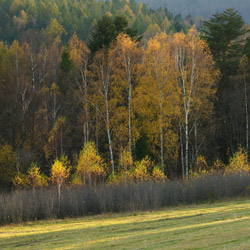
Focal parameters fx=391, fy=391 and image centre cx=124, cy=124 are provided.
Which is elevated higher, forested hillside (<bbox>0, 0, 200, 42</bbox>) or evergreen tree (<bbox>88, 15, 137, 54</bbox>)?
forested hillside (<bbox>0, 0, 200, 42</bbox>)

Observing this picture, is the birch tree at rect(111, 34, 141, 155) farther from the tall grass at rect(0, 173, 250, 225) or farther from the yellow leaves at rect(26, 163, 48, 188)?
the tall grass at rect(0, 173, 250, 225)

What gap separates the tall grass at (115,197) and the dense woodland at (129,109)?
14.4ft

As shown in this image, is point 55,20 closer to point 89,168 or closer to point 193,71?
point 193,71

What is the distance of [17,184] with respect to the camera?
31.5 metres

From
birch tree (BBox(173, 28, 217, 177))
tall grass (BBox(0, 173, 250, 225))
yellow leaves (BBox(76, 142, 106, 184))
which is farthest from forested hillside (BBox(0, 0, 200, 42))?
tall grass (BBox(0, 173, 250, 225))

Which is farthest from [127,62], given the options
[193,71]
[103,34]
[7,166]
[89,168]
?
[7,166]

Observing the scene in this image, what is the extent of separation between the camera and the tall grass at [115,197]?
69.1 ft

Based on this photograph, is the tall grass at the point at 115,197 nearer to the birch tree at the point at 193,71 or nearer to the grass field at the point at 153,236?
the grass field at the point at 153,236

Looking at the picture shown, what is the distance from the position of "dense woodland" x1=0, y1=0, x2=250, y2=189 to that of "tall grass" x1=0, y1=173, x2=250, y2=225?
14.4ft

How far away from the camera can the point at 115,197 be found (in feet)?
74.4

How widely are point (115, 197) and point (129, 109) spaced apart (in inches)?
480

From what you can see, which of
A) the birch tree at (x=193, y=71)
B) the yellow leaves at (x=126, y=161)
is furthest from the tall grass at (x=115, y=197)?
the birch tree at (x=193, y=71)

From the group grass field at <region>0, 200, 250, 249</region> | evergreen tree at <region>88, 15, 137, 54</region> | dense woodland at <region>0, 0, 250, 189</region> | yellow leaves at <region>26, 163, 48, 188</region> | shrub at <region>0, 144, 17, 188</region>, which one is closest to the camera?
grass field at <region>0, 200, 250, 249</region>

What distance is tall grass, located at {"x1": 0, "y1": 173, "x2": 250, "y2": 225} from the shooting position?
21062 mm
